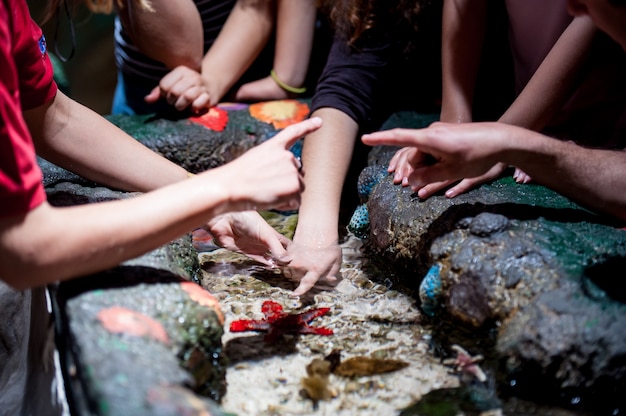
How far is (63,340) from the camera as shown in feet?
4.56

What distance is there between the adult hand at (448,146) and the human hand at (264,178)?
9.3 inches

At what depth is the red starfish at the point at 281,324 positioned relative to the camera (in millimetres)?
1698

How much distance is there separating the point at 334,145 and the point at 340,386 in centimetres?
117

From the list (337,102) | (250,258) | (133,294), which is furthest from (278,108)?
(133,294)

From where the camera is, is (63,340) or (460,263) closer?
(63,340)

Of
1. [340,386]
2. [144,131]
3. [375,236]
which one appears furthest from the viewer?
[144,131]

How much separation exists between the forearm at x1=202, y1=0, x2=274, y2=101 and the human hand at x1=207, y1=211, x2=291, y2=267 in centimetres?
107

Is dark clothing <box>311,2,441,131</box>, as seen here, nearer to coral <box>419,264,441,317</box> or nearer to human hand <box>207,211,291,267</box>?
human hand <box>207,211,291,267</box>

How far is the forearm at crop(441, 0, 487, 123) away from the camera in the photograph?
7.01ft

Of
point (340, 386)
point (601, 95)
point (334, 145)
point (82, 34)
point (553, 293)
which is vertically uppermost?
point (601, 95)

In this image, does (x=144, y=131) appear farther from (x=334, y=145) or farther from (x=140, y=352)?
(x=140, y=352)

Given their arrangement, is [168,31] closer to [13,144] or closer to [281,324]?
[281,324]

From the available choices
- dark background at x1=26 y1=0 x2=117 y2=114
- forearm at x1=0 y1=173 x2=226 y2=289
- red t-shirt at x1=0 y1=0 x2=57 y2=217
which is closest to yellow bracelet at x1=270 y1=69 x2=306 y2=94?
red t-shirt at x1=0 y1=0 x2=57 y2=217

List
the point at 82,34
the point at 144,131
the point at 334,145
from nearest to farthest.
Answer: the point at 334,145 → the point at 144,131 → the point at 82,34
